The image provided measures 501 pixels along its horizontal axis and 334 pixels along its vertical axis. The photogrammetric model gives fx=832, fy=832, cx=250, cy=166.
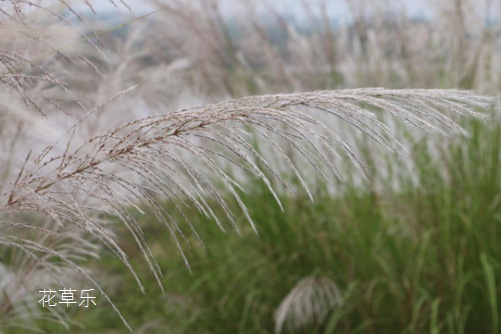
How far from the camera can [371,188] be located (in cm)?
368

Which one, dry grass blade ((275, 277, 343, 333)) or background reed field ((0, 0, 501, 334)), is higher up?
background reed field ((0, 0, 501, 334))

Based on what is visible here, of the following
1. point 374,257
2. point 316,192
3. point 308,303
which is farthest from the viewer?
point 316,192

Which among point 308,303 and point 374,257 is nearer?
point 308,303

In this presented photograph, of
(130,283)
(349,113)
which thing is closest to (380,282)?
(130,283)

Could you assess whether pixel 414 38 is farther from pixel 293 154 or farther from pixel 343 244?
pixel 343 244

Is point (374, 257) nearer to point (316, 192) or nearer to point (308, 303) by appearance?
point (308, 303)

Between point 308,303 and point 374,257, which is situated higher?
point 374,257

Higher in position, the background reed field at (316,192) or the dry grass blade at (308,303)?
the background reed field at (316,192)

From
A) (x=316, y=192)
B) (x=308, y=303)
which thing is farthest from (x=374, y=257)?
(x=316, y=192)

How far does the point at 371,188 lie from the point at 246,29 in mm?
1367

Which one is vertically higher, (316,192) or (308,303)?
(316,192)

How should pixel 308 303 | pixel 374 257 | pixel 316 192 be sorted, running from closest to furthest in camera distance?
pixel 308 303 → pixel 374 257 → pixel 316 192

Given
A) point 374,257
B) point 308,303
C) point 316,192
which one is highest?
point 316,192

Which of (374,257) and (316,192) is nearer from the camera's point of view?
(374,257)
